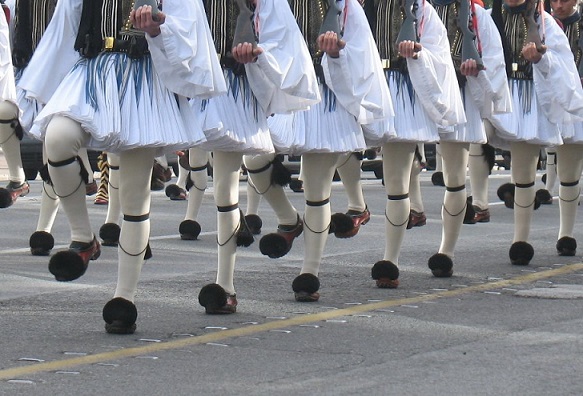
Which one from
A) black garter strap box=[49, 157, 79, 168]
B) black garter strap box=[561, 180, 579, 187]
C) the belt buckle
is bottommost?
black garter strap box=[561, 180, 579, 187]

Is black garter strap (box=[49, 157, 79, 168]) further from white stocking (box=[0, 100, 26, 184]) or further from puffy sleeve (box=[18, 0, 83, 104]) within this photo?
white stocking (box=[0, 100, 26, 184])

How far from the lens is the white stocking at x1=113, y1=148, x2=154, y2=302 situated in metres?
7.22

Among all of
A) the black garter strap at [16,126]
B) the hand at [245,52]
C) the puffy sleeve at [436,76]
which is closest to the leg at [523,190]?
the puffy sleeve at [436,76]

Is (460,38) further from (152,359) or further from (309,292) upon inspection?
(152,359)

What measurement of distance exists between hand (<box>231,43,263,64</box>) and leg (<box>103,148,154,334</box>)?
81 cm

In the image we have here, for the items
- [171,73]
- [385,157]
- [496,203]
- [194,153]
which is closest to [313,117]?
[385,157]

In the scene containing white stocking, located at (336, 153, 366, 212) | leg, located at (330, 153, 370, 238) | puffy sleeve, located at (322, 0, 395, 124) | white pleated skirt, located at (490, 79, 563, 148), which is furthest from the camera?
white stocking, located at (336, 153, 366, 212)

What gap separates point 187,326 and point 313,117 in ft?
5.44

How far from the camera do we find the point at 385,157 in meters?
9.27

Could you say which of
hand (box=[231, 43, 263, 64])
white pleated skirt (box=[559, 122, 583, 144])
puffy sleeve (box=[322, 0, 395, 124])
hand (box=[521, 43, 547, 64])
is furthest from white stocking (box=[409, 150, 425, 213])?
hand (box=[231, 43, 263, 64])

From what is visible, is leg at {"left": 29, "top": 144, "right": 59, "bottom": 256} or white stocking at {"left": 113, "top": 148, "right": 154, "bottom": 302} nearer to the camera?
white stocking at {"left": 113, "top": 148, "right": 154, "bottom": 302}

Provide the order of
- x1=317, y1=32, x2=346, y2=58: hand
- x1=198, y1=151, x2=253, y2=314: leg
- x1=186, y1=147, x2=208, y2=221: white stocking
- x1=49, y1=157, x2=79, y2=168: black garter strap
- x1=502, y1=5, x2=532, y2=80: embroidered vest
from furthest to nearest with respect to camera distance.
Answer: x1=186, y1=147, x2=208, y2=221: white stocking
x1=502, y1=5, x2=532, y2=80: embroidered vest
x1=317, y1=32, x2=346, y2=58: hand
x1=198, y1=151, x2=253, y2=314: leg
x1=49, y1=157, x2=79, y2=168: black garter strap

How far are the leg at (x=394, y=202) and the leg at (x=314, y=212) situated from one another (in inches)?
26.1

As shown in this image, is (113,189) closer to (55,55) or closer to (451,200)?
(451,200)
